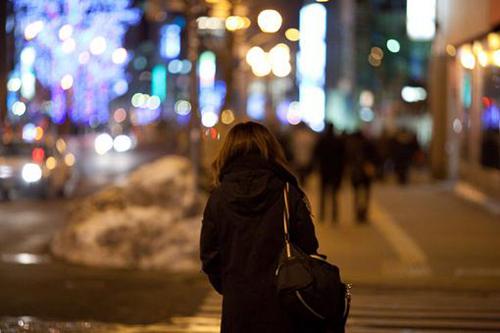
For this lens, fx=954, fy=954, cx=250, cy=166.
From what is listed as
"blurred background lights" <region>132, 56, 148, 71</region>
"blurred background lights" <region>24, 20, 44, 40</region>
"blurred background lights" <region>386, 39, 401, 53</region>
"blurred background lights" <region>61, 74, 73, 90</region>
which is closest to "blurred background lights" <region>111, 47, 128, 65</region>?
"blurred background lights" <region>61, 74, 73, 90</region>

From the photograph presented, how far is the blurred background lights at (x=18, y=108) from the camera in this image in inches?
1923

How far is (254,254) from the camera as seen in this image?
4312mm

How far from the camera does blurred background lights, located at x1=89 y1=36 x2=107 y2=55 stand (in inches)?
1738

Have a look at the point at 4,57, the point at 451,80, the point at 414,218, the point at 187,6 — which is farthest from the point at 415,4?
the point at 4,57

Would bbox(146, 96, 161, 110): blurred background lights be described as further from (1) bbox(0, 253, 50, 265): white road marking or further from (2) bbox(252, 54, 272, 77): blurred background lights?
(1) bbox(0, 253, 50, 265): white road marking

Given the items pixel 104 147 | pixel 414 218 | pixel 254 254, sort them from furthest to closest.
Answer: pixel 104 147
pixel 414 218
pixel 254 254

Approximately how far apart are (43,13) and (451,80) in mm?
19983

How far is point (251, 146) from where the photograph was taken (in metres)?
4.50

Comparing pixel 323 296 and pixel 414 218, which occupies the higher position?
pixel 323 296

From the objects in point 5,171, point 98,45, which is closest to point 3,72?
point 98,45

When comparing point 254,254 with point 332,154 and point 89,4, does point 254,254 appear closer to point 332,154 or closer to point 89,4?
point 332,154

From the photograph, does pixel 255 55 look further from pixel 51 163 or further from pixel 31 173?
pixel 31 173

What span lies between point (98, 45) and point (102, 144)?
28.7ft

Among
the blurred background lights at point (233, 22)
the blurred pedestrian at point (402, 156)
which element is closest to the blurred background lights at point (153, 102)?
the blurred pedestrian at point (402, 156)
